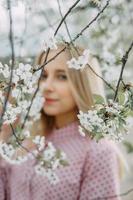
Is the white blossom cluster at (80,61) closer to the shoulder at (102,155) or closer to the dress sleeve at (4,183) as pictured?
the shoulder at (102,155)

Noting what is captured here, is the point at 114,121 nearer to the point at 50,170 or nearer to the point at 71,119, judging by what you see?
the point at 50,170

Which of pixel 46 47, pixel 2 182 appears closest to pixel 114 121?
pixel 46 47

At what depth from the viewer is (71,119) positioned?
3.01 m

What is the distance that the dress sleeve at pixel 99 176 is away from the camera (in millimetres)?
2799

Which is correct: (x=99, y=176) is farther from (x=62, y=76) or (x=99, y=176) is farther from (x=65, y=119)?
(x=62, y=76)

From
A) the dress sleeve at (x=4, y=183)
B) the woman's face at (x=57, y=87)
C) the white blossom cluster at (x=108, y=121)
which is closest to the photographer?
the white blossom cluster at (x=108, y=121)

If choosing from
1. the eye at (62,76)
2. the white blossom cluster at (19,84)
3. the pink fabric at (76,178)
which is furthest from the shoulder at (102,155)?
the white blossom cluster at (19,84)

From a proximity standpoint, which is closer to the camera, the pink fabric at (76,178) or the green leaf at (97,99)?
the green leaf at (97,99)

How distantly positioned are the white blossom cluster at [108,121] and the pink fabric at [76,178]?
1.01 m

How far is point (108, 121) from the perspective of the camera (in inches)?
67.9

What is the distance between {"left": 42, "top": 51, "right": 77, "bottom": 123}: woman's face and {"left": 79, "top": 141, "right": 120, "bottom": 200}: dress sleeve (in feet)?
0.77

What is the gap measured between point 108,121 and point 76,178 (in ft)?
3.78

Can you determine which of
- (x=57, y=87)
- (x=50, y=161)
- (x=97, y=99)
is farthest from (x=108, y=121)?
(x=57, y=87)

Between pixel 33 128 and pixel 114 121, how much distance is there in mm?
1416
